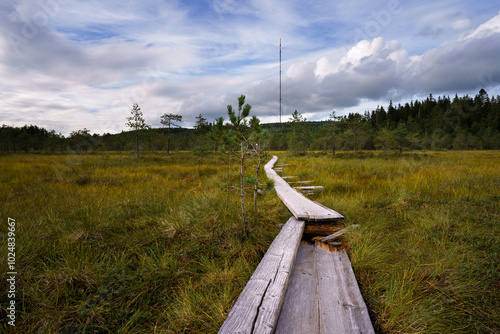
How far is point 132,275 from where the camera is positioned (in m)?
2.19

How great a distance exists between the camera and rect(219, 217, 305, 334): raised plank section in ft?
4.18

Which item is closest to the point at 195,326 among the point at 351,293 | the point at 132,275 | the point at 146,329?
the point at 146,329

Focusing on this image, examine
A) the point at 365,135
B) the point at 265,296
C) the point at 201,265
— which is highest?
the point at 365,135

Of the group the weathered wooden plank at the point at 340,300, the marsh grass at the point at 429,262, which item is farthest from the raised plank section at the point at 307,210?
the weathered wooden plank at the point at 340,300

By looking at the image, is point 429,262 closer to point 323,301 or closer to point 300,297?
point 323,301

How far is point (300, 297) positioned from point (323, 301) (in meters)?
0.19

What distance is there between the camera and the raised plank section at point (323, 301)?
1.43m

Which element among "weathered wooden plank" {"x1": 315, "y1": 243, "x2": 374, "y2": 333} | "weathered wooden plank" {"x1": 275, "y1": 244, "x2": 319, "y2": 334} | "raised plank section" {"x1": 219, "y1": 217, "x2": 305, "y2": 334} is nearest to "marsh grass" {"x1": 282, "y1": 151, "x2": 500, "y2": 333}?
"weathered wooden plank" {"x1": 315, "y1": 243, "x2": 374, "y2": 333}

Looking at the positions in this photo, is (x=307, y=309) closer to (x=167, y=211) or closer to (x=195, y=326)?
(x=195, y=326)

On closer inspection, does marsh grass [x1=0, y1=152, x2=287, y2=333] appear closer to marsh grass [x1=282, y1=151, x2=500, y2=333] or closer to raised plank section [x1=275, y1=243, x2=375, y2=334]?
raised plank section [x1=275, y1=243, x2=375, y2=334]

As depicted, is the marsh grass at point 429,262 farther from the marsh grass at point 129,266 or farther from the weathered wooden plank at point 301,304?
the marsh grass at point 129,266

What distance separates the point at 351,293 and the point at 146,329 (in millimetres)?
1805

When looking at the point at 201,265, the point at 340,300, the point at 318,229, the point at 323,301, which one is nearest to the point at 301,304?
the point at 323,301

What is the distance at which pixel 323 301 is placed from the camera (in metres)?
1.69
